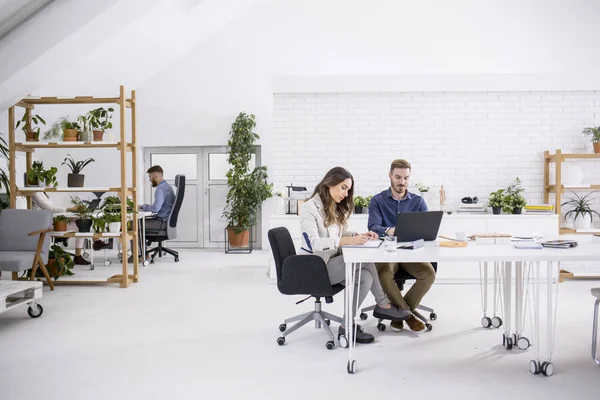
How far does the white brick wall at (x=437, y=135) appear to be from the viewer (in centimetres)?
691

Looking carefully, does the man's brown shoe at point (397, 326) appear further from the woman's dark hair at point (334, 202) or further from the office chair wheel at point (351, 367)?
the office chair wheel at point (351, 367)

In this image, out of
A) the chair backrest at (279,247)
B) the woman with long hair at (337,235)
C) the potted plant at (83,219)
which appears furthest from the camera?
the potted plant at (83,219)

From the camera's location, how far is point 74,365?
3.51m

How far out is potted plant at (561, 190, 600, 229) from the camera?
21.6 ft

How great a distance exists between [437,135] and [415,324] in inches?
134

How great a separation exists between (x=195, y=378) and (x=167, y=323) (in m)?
1.36

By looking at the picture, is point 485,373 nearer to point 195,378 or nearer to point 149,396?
point 195,378

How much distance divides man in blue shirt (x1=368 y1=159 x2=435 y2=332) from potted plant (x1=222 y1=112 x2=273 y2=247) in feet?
13.9

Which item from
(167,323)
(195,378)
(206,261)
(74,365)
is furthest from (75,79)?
(195,378)

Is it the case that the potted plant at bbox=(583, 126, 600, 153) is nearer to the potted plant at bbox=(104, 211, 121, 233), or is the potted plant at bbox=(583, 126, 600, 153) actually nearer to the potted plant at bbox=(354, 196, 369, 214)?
the potted plant at bbox=(354, 196, 369, 214)

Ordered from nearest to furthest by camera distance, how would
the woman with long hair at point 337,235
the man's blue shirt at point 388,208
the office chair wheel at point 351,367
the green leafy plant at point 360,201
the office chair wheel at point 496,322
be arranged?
the office chair wheel at point 351,367 → the woman with long hair at point 337,235 → the office chair wheel at point 496,322 → the man's blue shirt at point 388,208 → the green leafy plant at point 360,201

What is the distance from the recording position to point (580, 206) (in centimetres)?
672

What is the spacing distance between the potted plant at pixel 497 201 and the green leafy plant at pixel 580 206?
922 millimetres

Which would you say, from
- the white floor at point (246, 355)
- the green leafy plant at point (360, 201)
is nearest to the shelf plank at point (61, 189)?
the white floor at point (246, 355)
